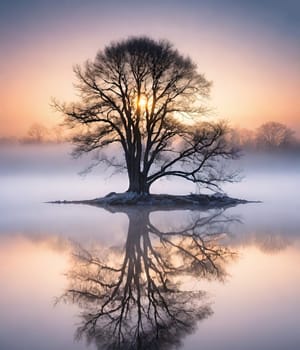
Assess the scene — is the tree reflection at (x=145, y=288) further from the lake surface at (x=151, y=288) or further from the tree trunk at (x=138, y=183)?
the tree trunk at (x=138, y=183)

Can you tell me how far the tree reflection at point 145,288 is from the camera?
5773mm

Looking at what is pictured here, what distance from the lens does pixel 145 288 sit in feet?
25.9

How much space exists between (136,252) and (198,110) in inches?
659

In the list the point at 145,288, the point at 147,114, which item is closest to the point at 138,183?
the point at 147,114

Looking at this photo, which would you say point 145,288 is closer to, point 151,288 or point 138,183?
point 151,288

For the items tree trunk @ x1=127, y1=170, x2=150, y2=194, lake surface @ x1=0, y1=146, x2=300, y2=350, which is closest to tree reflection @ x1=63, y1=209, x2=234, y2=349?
lake surface @ x1=0, y1=146, x2=300, y2=350

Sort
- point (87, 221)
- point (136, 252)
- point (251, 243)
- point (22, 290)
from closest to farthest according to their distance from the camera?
point (22, 290), point (136, 252), point (251, 243), point (87, 221)

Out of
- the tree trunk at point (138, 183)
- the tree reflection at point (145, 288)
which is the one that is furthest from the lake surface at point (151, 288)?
the tree trunk at point (138, 183)

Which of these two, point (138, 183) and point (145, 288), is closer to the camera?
point (145, 288)

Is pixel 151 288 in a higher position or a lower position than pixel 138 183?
lower

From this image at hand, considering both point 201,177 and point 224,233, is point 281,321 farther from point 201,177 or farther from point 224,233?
point 201,177

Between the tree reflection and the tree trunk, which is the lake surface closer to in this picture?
the tree reflection

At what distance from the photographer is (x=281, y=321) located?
5.95 metres

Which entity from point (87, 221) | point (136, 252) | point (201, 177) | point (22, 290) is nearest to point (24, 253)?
point (136, 252)
